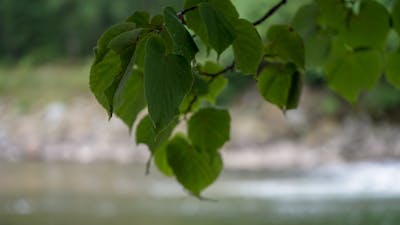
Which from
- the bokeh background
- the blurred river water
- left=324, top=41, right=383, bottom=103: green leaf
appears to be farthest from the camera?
the bokeh background

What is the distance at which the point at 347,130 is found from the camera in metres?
8.10

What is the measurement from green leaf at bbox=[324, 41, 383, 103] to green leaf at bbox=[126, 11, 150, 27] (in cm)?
22

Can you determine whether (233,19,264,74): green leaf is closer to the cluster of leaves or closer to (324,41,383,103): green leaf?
the cluster of leaves

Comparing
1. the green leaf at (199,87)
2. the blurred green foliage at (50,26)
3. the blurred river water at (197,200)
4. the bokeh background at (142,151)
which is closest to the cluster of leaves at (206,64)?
the green leaf at (199,87)

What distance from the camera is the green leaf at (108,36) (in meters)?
0.24

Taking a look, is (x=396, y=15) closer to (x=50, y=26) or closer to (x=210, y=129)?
(x=210, y=129)

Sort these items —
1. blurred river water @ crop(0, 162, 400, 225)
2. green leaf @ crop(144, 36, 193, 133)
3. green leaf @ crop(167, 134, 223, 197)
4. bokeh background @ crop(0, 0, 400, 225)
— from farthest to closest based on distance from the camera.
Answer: bokeh background @ crop(0, 0, 400, 225) → blurred river water @ crop(0, 162, 400, 225) → green leaf @ crop(167, 134, 223, 197) → green leaf @ crop(144, 36, 193, 133)

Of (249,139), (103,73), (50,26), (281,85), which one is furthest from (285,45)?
(50,26)

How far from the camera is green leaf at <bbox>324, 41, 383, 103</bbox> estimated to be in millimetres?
439

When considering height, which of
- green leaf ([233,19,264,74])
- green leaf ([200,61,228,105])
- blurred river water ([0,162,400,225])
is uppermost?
green leaf ([233,19,264,74])

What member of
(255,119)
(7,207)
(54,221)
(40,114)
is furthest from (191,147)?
(40,114)

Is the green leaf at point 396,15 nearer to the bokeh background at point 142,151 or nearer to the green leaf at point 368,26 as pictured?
the green leaf at point 368,26

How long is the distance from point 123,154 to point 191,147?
7676 mm

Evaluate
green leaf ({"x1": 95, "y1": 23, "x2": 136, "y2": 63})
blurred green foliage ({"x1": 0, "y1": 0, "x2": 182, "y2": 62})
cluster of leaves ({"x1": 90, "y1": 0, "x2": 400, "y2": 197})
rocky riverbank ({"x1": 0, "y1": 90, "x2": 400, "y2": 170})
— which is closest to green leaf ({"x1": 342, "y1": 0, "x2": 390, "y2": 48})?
cluster of leaves ({"x1": 90, "y1": 0, "x2": 400, "y2": 197})
